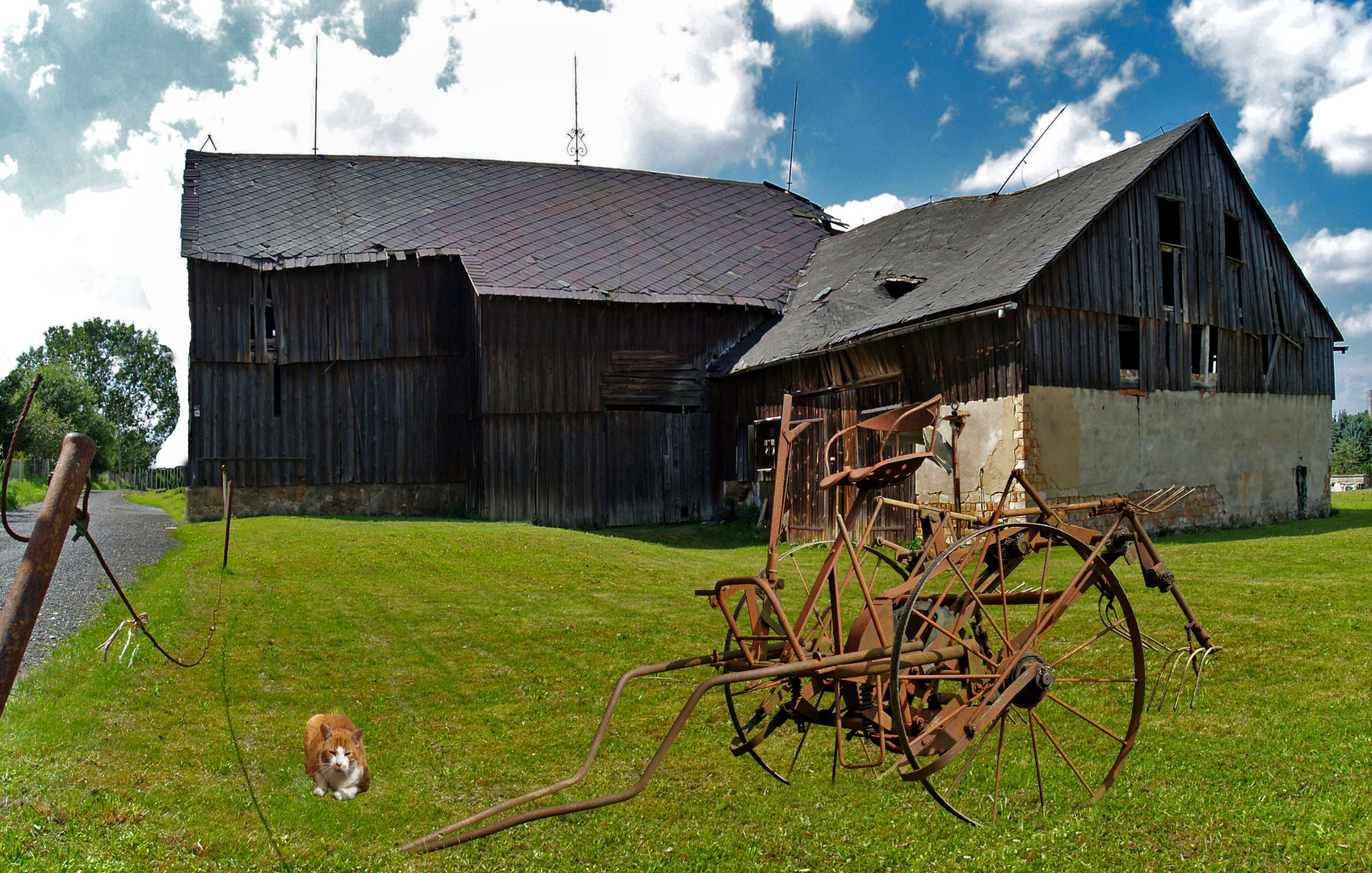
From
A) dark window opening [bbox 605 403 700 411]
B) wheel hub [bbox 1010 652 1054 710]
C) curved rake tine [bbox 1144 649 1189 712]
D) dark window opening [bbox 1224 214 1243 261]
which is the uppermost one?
dark window opening [bbox 1224 214 1243 261]

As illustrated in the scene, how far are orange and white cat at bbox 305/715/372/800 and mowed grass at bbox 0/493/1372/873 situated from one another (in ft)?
0.63

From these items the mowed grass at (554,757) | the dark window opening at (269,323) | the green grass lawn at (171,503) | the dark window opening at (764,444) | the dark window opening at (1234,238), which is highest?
the dark window opening at (1234,238)

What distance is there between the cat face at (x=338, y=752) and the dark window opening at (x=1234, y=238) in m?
22.6

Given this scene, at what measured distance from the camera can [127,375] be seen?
79062mm

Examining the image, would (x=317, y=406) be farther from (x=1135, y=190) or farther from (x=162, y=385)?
(x=162, y=385)

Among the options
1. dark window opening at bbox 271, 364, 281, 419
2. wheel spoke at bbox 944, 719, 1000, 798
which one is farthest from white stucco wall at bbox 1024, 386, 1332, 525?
dark window opening at bbox 271, 364, 281, 419

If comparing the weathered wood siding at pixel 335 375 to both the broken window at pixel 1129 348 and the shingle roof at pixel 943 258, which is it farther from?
the broken window at pixel 1129 348

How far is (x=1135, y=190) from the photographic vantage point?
62.5ft

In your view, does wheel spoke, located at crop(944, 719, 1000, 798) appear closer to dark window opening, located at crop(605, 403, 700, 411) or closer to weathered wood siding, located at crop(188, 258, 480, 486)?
dark window opening, located at crop(605, 403, 700, 411)

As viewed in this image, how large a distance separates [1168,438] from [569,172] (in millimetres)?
19825

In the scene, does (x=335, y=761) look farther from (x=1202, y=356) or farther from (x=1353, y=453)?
(x=1353, y=453)

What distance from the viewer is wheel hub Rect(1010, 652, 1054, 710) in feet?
Answer: 14.2

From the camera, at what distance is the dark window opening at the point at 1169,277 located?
1948 cm

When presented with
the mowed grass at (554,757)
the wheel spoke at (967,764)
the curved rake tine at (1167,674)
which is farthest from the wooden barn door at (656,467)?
the wheel spoke at (967,764)
